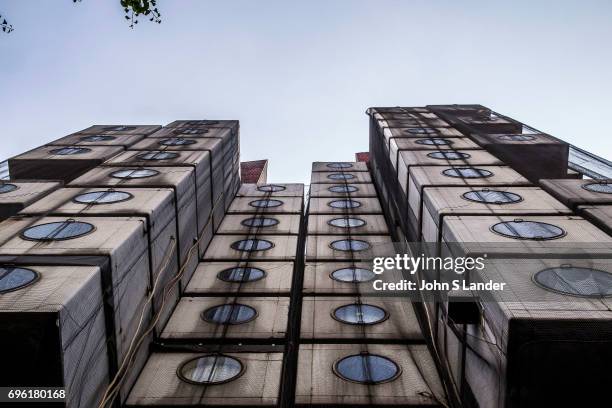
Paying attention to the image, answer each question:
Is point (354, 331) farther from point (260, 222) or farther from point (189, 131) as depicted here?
point (189, 131)

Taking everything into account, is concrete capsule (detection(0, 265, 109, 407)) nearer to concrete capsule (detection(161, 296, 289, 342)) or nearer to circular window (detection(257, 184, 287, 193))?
concrete capsule (detection(161, 296, 289, 342))

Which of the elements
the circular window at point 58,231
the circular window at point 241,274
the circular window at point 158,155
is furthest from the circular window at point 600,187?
the circular window at point 158,155

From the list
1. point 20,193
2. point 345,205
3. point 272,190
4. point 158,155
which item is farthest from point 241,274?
point 272,190

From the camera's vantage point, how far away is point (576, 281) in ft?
32.7

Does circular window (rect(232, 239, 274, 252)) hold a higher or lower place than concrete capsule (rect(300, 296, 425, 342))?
higher

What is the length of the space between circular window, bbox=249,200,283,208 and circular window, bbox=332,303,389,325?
11.4 m

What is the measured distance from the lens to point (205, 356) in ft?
46.3

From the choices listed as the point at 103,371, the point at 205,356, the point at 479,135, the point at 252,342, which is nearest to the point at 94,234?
the point at 103,371

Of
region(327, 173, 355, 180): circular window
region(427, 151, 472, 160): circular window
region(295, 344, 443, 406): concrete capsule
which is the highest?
region(427, 151, 472, 160): circular window

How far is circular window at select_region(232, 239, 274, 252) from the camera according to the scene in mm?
21656

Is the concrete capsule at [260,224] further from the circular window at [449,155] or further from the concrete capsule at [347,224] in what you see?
the circular window at [449,155]

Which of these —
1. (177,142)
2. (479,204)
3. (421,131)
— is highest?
(421,131)

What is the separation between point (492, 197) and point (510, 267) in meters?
5.80

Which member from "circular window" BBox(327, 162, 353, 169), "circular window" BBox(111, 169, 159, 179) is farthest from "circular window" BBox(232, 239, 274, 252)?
"circular window" BBox(327, 162, 353, 169)
